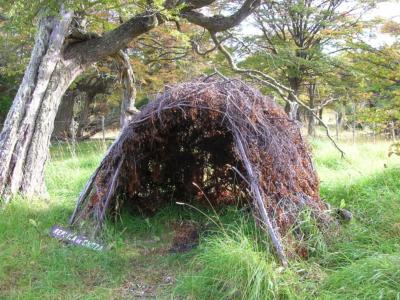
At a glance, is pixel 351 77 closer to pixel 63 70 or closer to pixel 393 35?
pixel 393 35

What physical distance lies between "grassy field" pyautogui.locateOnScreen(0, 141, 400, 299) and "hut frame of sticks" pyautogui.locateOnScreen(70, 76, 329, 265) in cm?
28

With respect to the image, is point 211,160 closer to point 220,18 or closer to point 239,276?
point 239,276

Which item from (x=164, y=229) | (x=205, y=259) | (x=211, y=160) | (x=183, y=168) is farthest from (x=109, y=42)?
(x=205, y=259)

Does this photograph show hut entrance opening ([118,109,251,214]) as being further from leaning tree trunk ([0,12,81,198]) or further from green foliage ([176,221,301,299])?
leaning tree trunk ([0,12,81,198])

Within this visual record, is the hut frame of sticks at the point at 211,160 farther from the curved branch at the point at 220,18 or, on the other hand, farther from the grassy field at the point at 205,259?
the curved branch at the point at 220,18

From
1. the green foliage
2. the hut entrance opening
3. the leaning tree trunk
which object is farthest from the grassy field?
the leaning tree trunk

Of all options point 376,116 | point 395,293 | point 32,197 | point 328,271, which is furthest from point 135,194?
point 376,116

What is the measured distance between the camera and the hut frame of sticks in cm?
387

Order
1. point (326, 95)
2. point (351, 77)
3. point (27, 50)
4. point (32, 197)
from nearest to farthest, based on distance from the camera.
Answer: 1. point (32, 197)
2. point (27, 50)
3. point (351, 77)
4. point (326, 95)

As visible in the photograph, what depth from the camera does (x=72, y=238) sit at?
429 centimetres

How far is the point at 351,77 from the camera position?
15.5 meters

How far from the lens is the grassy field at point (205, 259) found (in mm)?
2949

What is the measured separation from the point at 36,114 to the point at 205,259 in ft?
11.8

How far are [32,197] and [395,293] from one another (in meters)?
4.62
